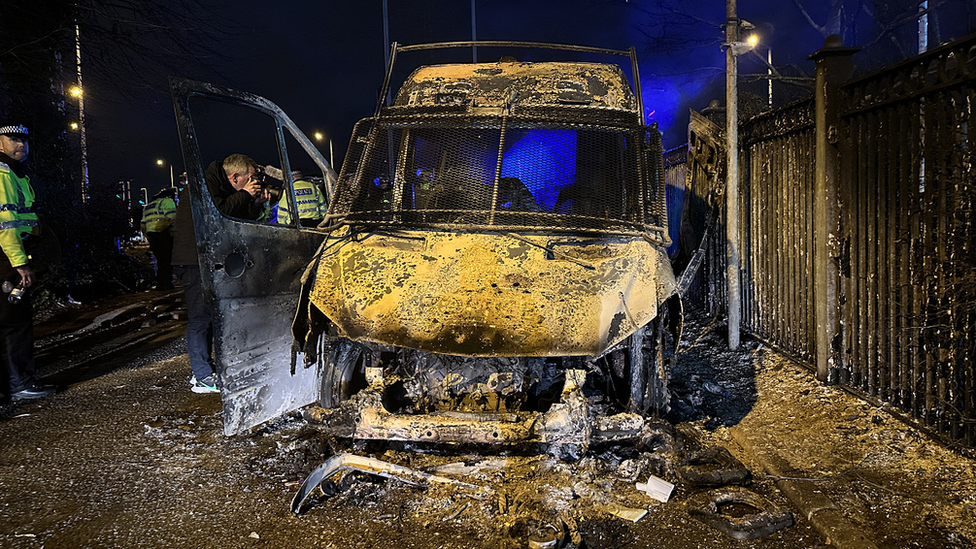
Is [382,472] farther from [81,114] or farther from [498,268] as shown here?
[81,114]

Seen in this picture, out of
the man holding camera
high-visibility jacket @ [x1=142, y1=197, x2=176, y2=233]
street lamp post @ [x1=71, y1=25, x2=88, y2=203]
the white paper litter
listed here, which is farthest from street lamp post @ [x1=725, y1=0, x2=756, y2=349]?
street lamp post @ [x1=71, y1=25, x2=88, y2=203]

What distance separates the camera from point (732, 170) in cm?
566

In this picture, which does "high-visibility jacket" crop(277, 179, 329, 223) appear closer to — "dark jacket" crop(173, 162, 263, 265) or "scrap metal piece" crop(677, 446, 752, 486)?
"dark jacket" crop(173, 162, 263, 265)

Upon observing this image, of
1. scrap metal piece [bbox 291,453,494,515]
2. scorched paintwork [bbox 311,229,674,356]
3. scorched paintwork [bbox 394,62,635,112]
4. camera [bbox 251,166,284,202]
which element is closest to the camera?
scorched paintwork [bbox 311,229,674,356]

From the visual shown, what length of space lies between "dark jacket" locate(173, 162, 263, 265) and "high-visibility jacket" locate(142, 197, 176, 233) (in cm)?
471

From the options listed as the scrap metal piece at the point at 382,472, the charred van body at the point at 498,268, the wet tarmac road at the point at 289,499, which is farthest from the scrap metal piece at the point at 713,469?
the scrap metal piece at the point at 382,472

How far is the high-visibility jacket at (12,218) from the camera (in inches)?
182

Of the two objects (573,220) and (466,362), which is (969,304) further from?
(466,362)

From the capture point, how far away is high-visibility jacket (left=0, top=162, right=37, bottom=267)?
15.1 feet

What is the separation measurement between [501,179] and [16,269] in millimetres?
4101

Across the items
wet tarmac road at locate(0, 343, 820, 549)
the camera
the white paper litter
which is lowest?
the white paper litter

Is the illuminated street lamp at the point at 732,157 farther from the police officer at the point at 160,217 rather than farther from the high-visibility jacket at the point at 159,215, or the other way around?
the high-visibility jacket at the point at 159,215

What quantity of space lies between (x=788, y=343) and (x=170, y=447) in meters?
5.07

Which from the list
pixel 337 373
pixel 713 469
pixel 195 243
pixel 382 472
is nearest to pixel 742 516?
pixel 713 469
